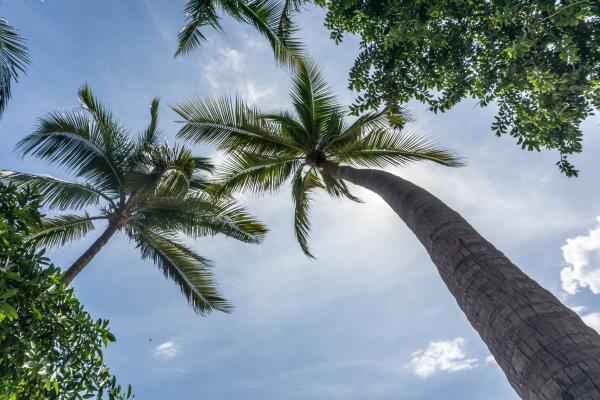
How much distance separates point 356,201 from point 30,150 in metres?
8.96

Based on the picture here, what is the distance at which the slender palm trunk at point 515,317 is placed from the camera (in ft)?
6.10

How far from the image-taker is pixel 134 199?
948cm

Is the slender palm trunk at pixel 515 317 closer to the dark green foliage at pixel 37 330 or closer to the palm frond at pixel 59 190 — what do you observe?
the dark green foliage at pixel 37 330

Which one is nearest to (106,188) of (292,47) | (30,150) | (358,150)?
(30,150)

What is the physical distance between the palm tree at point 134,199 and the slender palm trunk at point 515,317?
7.06m

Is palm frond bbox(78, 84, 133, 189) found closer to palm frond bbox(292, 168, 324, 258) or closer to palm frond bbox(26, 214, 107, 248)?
palm frond bbox(26, 214, 107, 248)

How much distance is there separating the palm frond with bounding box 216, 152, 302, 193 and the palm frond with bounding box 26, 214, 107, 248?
12.5 ft

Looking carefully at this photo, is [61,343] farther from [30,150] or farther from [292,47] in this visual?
[292,47]

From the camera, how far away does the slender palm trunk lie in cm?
186

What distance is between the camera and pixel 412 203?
13.6 feet

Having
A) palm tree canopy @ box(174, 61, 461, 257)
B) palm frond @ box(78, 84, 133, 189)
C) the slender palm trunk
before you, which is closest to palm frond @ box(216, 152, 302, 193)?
palm tree canopy @ box(174, 61, 461, 257)

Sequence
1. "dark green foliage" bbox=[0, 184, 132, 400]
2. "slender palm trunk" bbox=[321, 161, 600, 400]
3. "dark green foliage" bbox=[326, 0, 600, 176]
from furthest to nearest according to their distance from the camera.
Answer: "dark green foliage" bbox=[326, 0, 600, 176] < "dark green foliage" bbox=[0, 184, 132, 400] < "slender palm trunk" bbox=[321, 161, 600, 400]

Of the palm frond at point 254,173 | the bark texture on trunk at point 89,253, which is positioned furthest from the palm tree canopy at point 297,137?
the bark texture on trunk at point 89,253

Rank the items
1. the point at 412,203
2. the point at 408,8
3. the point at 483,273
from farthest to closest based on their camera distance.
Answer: the point at 408,8
the point at 412,203
the point at 483,273
